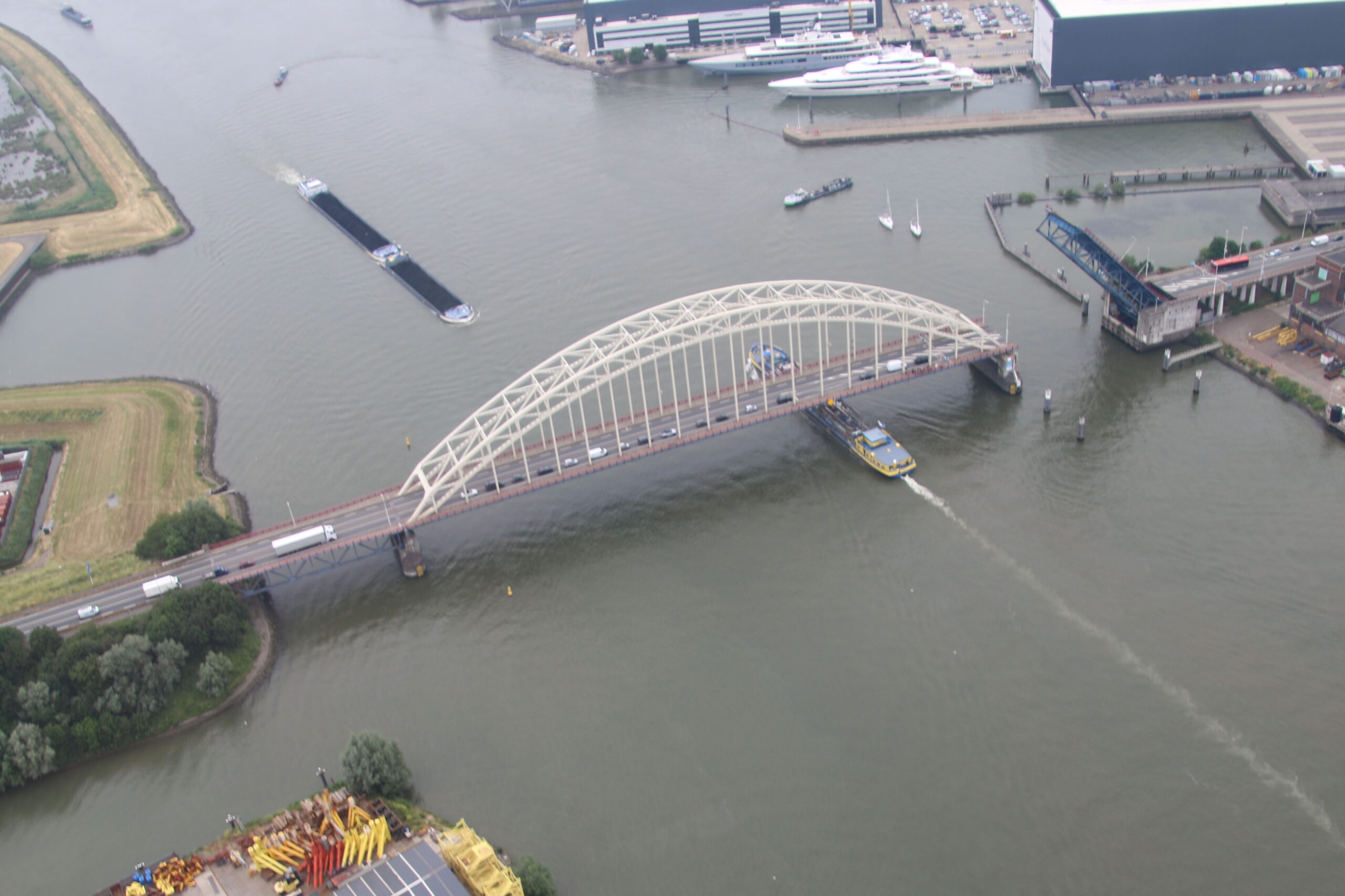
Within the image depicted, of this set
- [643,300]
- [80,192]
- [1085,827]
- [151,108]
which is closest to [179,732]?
[1085,827]

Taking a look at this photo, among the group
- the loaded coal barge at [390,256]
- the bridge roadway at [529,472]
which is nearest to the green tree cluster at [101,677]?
the bridge roadway at [529,472]

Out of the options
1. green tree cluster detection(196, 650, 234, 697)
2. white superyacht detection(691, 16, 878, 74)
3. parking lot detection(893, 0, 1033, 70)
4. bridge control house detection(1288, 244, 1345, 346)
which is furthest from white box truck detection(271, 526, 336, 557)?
parking lot detection(893, 0, 1033, 70)

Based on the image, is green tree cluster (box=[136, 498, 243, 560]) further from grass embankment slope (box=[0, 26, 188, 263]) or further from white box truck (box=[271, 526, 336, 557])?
grass embankment slope (box=[0, 26, 188, 263])

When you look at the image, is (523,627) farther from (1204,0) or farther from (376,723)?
(1204,0)

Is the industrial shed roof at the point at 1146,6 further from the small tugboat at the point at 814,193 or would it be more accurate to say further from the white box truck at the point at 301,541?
the white box truck at the point at 301,541

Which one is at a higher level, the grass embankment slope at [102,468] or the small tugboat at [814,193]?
the small tugboat at [814,193]
